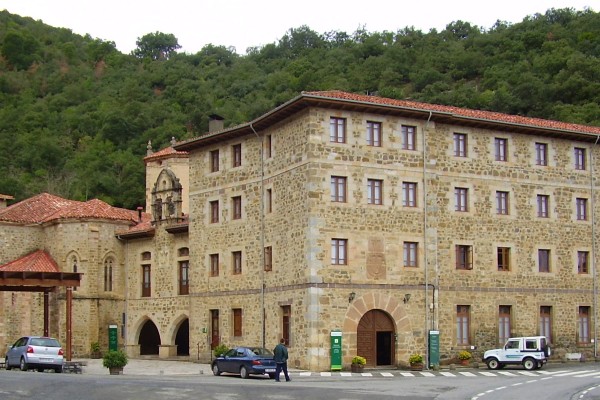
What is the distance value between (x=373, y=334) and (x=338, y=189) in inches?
248

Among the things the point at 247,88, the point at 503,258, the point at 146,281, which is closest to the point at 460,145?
the point at 503,258

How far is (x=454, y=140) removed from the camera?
42.0m

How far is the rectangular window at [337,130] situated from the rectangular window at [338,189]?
1.61 metres

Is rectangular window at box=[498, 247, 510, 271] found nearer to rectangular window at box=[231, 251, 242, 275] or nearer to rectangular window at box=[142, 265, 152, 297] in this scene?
rectangular window at box=[231, 251, 242, 275]

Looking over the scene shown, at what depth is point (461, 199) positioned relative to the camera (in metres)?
42.0

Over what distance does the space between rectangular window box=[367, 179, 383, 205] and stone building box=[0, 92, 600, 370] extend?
0.31ft

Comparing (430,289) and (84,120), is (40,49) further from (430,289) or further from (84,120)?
→ (430,289)

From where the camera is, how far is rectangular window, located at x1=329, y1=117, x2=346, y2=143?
129 feet

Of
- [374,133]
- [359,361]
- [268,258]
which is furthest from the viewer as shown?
[268,258]

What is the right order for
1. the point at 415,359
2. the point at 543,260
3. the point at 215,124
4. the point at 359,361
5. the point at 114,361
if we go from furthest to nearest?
the point at 215,124 → the point at 543,260 → the point at 415,359 → the point at 359,361 → the point at 114,361

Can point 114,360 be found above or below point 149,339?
above

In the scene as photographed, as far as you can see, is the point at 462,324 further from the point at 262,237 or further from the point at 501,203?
the point at 262,237

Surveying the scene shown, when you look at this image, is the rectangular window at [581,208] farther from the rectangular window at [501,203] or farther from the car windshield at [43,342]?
the car windshield at [43,342]

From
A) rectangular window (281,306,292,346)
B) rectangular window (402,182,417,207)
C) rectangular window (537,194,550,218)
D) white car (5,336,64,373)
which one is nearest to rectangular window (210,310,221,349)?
rectangular window (281,306,292,346)
